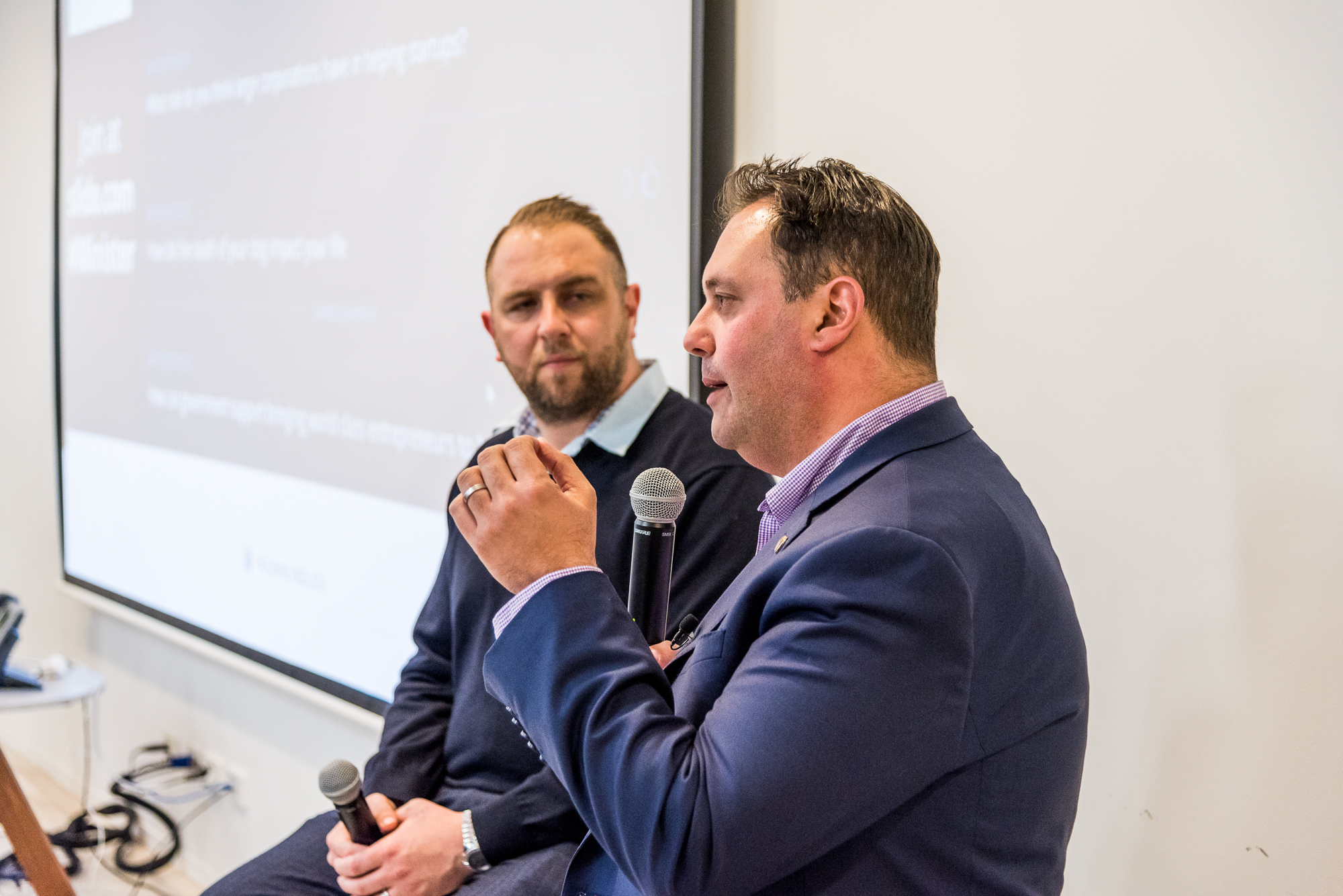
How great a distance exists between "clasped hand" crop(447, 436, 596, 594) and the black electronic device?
2294 mm

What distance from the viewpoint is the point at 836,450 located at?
1.03 m

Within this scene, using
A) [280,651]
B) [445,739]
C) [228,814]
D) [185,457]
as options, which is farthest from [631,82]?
[228,814]

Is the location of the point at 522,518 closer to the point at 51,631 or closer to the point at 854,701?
the point at 854,701

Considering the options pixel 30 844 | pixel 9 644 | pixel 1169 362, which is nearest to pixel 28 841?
pixel 30 844

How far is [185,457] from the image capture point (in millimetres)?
3100

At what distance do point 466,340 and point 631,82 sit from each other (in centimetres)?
68

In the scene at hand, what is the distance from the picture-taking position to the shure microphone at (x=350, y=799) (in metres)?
1.39

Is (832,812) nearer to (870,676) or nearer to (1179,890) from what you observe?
(870,676)

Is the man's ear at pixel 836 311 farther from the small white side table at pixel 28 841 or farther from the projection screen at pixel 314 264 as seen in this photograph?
the small white side table at pixel 28 841

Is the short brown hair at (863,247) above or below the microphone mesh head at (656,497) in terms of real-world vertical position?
above

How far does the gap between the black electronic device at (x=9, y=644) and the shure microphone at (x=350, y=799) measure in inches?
68.4

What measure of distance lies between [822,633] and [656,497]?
0.36 metres

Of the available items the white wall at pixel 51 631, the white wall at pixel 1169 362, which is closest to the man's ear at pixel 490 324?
the white wall at pixel 1169 362

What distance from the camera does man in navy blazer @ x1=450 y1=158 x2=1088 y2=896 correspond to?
2.68ft
